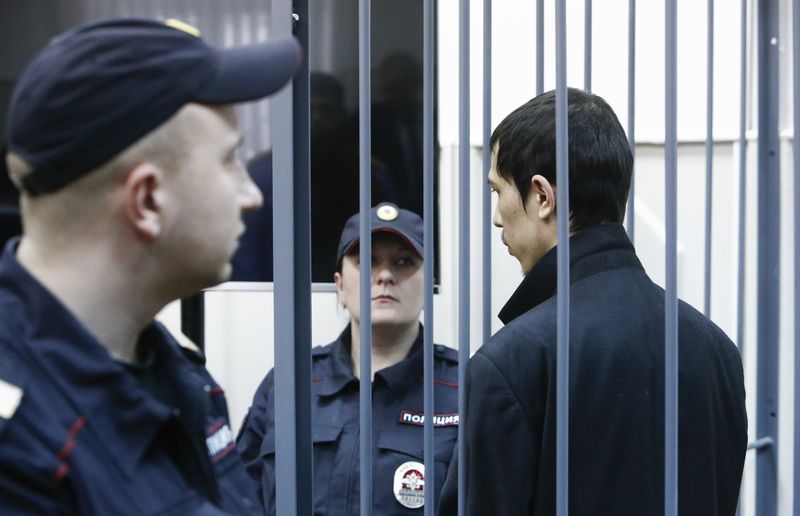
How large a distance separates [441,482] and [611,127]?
107cm

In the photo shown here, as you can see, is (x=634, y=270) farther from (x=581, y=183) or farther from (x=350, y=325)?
(x=350, y=325)

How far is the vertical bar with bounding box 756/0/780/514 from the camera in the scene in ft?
9.57

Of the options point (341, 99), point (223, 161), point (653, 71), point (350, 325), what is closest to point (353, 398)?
point (350, 325)

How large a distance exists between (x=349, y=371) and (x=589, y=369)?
1140 mm

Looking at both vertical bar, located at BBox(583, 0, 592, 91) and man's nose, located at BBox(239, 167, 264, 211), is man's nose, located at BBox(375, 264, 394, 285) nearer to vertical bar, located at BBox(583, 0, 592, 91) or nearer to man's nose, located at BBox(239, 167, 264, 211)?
vertical bar, located at BBox(583, 0, 592, 91)

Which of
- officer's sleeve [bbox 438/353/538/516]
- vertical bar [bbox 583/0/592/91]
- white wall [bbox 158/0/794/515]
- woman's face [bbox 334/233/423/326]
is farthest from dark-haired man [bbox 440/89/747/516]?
white wall [bbox 158/0/794/515]

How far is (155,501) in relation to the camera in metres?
1.05

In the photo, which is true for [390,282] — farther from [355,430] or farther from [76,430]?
[76,430]

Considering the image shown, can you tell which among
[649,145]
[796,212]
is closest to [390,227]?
[649,145]

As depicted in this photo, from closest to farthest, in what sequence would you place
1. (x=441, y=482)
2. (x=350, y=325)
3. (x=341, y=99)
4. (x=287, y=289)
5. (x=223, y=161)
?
(x=223, y=161)
(x=287, y=289)
(x=441, y=482)
(x=350, y=325)
(x=341, y=99)

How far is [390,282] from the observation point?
286 centimetres

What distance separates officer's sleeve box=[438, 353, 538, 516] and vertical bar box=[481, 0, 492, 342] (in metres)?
0.17

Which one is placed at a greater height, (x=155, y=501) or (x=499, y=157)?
(x=499, y=157)

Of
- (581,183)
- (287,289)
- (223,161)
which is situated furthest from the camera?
(581,183)
